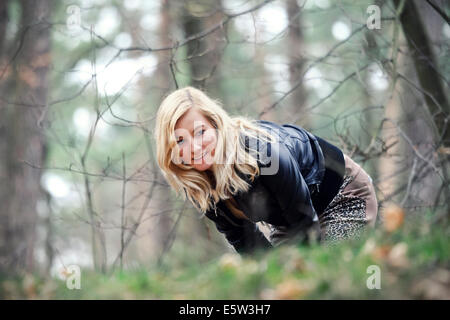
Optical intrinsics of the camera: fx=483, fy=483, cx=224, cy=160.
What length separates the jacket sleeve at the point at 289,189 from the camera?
2.76m

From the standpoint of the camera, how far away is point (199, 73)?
7914 millimetres

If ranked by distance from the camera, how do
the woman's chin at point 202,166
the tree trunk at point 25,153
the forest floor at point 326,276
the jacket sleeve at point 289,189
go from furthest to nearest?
the tree trunk at point 25,153
the woman's chin at point 202,166
the jacket sleeve at point 289,189
the forest floor at point 326,276

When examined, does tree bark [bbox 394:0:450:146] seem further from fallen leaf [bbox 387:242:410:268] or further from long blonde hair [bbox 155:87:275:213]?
fallen leaf [bbox 387:242:410:268]

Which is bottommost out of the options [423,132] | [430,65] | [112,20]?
[423,132]

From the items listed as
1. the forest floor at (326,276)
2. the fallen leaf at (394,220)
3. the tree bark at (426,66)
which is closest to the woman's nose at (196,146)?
the forest floor at (326,276)

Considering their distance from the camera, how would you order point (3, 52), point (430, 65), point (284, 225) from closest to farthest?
point (284, 225)
point (430, 65)
point (3, 52)

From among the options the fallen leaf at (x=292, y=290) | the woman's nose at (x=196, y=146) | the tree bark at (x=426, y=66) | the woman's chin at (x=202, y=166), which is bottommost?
the fallen leaf at (x=292, y=290)

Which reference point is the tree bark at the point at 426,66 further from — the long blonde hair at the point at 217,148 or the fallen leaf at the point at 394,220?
the fallen leaf at the point at 394,220

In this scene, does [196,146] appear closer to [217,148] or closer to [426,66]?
[217,148]

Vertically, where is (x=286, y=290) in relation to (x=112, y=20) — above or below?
below

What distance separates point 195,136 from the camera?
2951mm
